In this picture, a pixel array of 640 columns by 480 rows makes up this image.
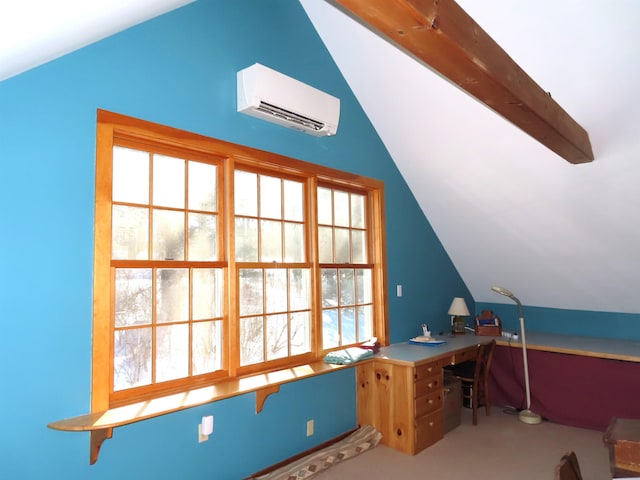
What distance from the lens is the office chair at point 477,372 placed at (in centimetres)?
451

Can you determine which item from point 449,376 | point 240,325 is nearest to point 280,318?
point 240,325

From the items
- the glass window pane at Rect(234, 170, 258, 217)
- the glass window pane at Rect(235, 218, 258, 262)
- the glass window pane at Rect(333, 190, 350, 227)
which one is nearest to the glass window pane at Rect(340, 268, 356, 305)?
the glass window pane at Rect(333, 190, 350, 227)

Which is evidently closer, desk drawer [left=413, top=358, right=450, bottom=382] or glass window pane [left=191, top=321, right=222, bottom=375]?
glass window pane [left=191, top=321, right=222, bottom=375]

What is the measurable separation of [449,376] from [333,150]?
8.56 feet

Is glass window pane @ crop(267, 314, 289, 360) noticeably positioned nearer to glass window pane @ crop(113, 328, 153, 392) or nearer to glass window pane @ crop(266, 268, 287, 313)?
glass window pane @ crop(266, 268, 287, 313)

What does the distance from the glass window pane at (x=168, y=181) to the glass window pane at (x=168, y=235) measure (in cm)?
7

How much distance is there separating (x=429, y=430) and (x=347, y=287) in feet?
4.81

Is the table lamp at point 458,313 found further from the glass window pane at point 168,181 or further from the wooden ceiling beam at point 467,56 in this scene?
the glass window pane at point 168,181

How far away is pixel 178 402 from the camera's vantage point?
8.72ft

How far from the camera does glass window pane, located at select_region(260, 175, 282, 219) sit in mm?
3588

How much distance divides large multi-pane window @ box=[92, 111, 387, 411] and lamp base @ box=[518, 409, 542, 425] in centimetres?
190

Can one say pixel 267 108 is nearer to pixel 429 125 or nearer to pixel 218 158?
pixel 218 158

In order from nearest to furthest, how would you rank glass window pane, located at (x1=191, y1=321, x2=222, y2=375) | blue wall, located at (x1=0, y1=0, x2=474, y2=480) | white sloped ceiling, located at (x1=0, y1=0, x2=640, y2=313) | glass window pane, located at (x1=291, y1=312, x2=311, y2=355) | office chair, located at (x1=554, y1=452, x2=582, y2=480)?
office chair, located at (x1=554, y1=452, x2=582, y2=480), blue wall, located at (x1=0, y1=0, x2=474, y2=480), white sloped ceiling, located at (x1=0, y1=0, x2=640, y2=313), glass window pane, located at (x1=191, y1=321, x2=222, y2=375), glass window pane, located at (x1=291, y1=312, x2=311, y2=355)

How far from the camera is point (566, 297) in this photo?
5145 millimetres
